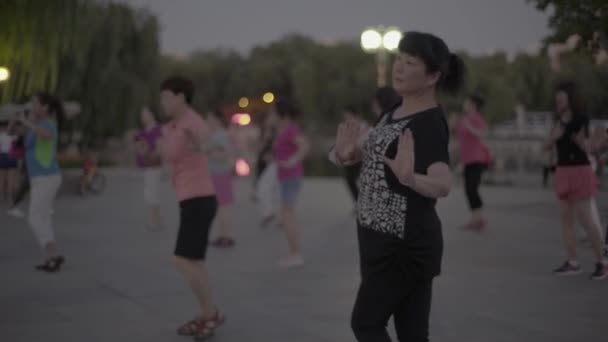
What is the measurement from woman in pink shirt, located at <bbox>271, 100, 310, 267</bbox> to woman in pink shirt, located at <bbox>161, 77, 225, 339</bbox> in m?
2.59

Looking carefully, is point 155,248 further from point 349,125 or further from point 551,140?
point 349,125

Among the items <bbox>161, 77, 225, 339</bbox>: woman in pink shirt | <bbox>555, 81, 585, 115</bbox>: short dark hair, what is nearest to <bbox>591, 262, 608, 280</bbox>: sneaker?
<bbox>555, 81, 585, 115</bbox>: short dark hair

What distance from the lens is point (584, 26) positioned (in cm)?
607

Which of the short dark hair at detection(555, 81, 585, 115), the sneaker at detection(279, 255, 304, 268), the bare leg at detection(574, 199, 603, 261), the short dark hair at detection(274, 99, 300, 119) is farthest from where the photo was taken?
the short dark hair at detection(274, 99, 300, 119)

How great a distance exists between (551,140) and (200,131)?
342 cm

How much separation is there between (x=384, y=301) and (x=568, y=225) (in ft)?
14.3

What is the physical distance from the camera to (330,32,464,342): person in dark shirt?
315cm

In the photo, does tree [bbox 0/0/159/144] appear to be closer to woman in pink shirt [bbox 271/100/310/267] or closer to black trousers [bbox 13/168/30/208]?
black trousers [bbox 13/168/30/208]

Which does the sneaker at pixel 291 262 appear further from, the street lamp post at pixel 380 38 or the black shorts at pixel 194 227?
the street lamp post at pixel 380 38

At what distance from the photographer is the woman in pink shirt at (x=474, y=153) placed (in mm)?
10328

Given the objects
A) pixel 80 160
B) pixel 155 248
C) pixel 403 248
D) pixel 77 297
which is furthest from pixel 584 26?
pixel 80 160

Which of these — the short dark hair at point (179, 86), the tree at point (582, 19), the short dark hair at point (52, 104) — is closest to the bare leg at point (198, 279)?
the short dark hair at point (179, 86)

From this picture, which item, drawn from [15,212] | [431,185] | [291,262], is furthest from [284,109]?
[15,212]

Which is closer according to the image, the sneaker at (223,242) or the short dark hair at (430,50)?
the short dark hair at (430,50)
